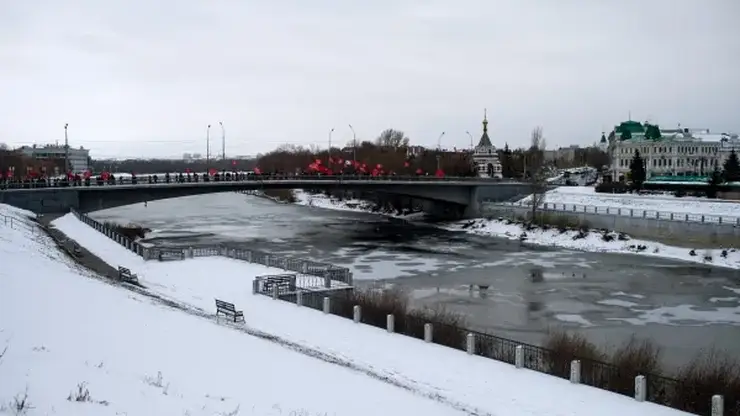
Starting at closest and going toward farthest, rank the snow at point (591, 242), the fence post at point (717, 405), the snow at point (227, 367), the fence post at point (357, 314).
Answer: the snow at point (227, 367) → the fence post at point (717, 405) → the fence post at point (357, 314) → the snow at point (591, 242)

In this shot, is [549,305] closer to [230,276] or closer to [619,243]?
[230,276]

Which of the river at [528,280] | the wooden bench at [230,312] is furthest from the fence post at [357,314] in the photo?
the river at [528,280]

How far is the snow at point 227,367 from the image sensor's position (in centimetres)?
1280

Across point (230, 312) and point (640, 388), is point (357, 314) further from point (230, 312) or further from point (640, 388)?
point (640, 388)

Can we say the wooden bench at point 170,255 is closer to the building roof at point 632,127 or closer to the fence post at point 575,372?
the fence post at point 575,372

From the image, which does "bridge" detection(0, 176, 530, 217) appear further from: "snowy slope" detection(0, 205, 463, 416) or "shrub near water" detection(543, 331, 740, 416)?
"shrub near water" detection(543, 331, 740, 416)

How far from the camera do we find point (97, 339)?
16750 millimetres

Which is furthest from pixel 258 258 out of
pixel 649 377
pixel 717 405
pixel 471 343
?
pixel 717 405

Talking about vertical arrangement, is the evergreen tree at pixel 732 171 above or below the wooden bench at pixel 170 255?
above

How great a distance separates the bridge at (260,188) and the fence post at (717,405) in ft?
197

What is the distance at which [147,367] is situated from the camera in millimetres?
15281

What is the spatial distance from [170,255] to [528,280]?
845 inches

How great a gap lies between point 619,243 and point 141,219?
58825mm

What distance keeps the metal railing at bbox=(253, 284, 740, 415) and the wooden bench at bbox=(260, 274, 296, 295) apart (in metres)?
1.44
